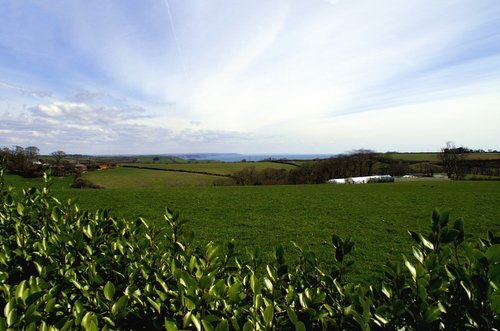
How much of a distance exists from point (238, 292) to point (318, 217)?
50.2 feet

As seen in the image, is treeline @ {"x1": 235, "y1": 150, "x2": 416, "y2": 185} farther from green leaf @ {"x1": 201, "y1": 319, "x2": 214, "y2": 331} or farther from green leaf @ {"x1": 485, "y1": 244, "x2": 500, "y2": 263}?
green leaf @ {"x1": 201, "y1": 319, "x2": 214, "y2": 331}

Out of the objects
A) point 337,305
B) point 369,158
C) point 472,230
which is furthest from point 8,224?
point 369,158

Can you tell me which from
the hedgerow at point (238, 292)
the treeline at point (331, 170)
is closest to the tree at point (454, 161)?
the treeline at point (331, 170)

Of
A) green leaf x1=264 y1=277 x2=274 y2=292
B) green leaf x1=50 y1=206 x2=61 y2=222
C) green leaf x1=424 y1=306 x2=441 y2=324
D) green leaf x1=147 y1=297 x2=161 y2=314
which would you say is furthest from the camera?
green leaf x1=50 y1=206 x2=61 y2=222

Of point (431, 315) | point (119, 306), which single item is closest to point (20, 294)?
point (119, 306)

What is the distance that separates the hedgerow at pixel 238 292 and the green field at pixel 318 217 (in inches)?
201

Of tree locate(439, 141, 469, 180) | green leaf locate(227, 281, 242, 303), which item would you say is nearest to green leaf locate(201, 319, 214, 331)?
green leaf locate(227, 281, 242, 303)

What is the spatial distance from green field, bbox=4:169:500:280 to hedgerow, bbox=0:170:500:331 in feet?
16.7

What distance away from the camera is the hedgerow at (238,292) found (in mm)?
1434

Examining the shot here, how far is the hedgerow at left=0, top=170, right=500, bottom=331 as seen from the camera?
143 cm

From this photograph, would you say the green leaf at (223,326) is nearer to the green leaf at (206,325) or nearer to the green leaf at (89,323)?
the green leaf at (206,325)

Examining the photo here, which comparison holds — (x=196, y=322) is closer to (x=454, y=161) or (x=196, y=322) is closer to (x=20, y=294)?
(x=20, y=294)

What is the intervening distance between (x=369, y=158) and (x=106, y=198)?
2536 inches

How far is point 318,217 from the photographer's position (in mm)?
16312
